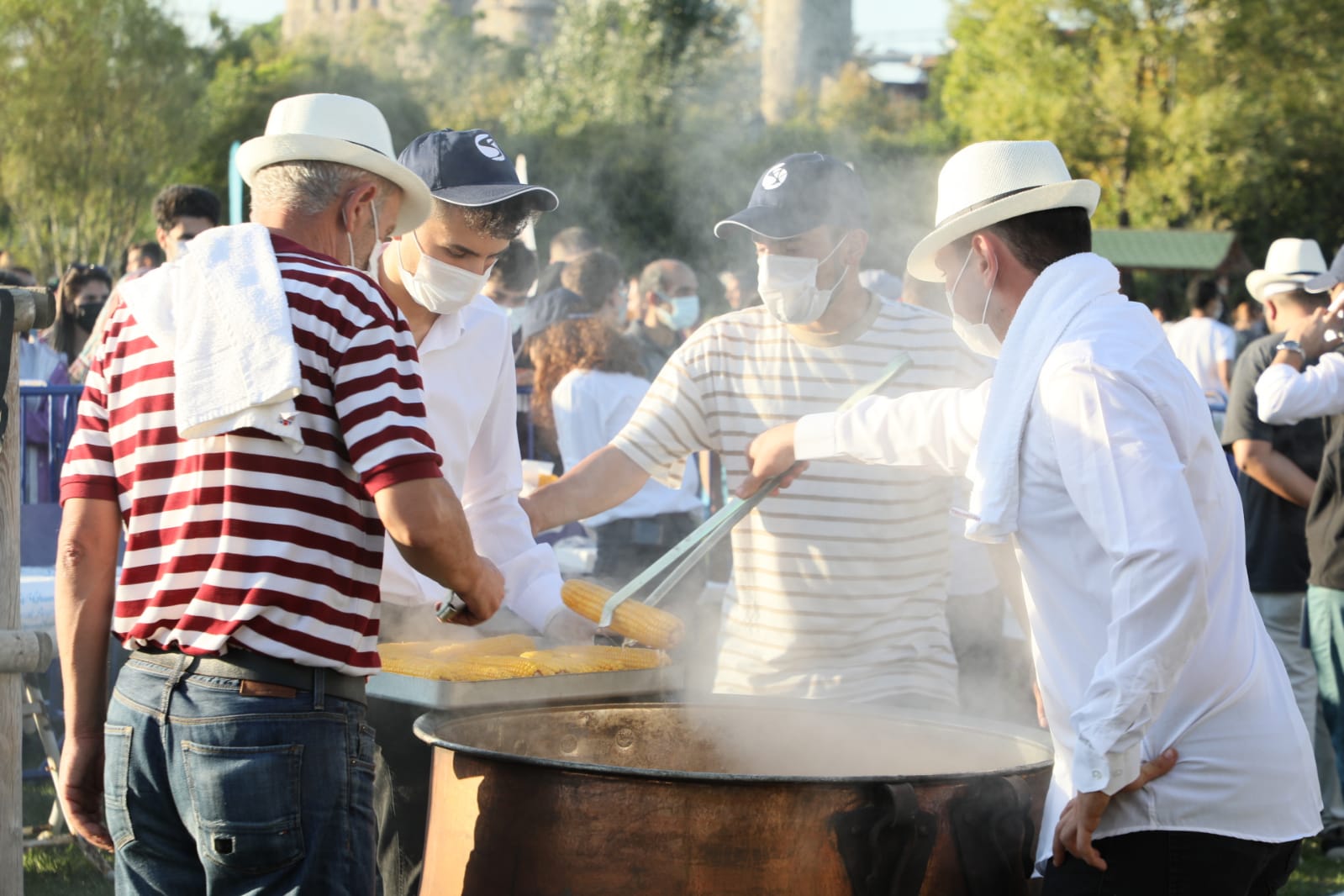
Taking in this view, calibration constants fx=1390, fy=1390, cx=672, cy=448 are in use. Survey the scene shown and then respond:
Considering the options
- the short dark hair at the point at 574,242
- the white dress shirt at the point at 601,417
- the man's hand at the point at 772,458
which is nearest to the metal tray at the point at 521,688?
the man's hand at the point at 772,458

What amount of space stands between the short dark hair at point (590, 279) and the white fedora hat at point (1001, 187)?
15.6 ft

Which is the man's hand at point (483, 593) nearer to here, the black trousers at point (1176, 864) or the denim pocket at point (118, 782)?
the denim pocket at point (118, 782)

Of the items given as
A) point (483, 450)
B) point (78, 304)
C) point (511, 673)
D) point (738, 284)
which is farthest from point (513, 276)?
point (511, 673)

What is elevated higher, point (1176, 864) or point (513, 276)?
point (513, 276)

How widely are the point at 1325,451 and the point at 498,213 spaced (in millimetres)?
4035

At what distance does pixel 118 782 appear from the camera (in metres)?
2.32

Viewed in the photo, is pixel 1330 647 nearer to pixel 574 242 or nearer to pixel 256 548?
pixel 574 242

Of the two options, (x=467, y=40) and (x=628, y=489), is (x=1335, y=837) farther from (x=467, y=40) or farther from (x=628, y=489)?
(x=467, y=40)

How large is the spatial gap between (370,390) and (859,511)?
66.1 inches

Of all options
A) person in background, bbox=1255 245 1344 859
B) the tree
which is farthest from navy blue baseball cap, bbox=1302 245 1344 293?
the tree

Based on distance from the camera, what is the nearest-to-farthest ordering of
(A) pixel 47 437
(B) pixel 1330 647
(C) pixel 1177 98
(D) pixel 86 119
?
(B) pixel 1330 647
(A) pixel 47 437
(D) pixel 86 119
(C) pixel 1177 98

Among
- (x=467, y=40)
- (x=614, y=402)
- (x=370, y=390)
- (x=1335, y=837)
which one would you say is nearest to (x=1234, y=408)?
(x=1335, y=837)

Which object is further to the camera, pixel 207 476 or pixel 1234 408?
pixel 1234 408

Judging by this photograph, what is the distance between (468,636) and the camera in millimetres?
3680
